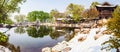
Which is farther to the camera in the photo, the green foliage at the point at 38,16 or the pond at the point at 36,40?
the green foliage at the point at 38,16

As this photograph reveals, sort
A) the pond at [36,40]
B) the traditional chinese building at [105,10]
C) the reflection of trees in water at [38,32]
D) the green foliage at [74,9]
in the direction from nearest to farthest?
the pond at [36,40], the reflection of trees in water at [38,32], the traditional chinese building at [105,10], the green foliage at [74,9]

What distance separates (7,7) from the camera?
49.1ft

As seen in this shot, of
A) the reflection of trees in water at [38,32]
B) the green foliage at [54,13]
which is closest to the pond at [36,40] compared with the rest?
the reflection of trees in water at [38,32]

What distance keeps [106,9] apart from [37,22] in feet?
279

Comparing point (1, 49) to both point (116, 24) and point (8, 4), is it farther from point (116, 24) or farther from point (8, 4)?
point (116, 24)

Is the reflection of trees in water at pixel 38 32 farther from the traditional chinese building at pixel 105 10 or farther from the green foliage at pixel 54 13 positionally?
the green foliage at pixel 54 13

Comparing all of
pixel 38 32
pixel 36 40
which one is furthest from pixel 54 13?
pixel 36 40

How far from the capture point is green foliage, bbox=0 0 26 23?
48.2 ft

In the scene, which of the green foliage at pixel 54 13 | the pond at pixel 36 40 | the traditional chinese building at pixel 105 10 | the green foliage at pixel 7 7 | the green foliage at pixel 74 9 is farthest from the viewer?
the green foliage at pixel 54 13

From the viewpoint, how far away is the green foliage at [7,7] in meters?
14.7

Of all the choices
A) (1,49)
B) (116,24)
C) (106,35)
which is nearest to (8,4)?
(1,49)

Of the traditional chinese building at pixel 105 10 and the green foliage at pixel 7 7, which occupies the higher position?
the traditional chinese building at pixel 105 10

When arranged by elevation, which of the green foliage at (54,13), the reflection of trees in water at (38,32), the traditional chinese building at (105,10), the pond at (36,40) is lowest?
the pond at (36,40)

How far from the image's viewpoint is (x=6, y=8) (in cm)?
1492
